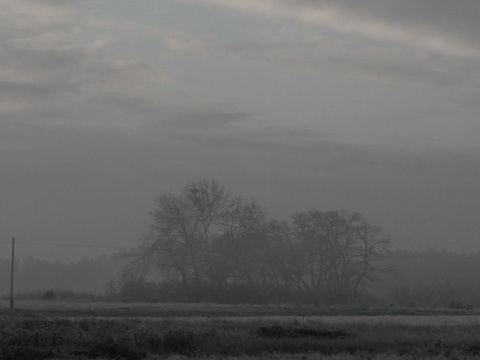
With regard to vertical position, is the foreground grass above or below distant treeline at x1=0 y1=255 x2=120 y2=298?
below

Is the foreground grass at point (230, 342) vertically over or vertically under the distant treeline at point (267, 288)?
under

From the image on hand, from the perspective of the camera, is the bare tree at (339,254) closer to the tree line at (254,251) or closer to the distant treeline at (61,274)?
the tree line at (254,251)

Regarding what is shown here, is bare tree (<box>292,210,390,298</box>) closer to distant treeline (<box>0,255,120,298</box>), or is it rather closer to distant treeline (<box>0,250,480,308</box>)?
distant treeline (<box>0,250,480,308</box>)

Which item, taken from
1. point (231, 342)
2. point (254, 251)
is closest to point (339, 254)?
point (254, 251)

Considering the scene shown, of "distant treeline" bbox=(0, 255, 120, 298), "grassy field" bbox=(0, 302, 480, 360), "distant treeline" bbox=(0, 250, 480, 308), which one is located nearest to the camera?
"grassy field" bbox=(0, 302, 480, 360)

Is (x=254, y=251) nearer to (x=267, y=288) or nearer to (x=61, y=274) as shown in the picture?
(x=267, y=288)

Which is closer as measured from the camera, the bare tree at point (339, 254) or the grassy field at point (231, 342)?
the grassy field at point (231, 342)

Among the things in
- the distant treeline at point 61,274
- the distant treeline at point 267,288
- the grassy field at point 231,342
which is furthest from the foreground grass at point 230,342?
the distant treeline at point 61,274

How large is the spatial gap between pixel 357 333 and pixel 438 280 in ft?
243

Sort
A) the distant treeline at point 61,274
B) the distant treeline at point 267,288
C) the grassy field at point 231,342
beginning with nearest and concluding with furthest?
the grassy field at point 231,342
the distant treeline at point 267,288
the distant treeline at point 61,274

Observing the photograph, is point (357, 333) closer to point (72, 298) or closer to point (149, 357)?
point (149, 357)

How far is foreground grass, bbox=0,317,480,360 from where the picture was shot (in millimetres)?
22500

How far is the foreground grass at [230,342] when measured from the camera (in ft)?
73.8

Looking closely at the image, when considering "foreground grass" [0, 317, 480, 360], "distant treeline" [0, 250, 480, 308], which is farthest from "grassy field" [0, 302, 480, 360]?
"distant treeline" [0, 250, 480, 308]
